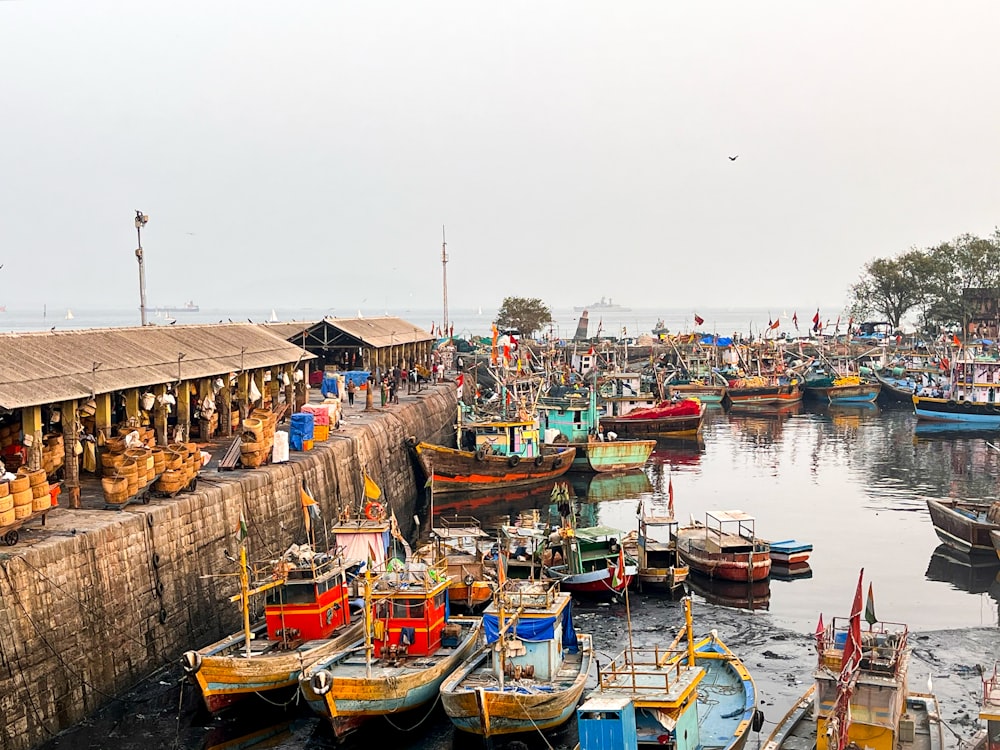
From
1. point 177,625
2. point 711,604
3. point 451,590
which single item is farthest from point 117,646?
point 711,604

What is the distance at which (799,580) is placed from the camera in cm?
3075

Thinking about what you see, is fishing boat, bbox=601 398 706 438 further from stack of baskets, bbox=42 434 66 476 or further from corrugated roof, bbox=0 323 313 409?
stack of baskets, bbox=42 434 66 476

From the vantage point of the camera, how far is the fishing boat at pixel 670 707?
15.2 m

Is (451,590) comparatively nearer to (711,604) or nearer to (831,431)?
(711,604)

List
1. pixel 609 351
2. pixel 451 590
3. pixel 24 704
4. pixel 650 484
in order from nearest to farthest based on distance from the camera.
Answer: pixel 24 704 < pixel 451 590 < pixel 650 484 < pixel 609 351

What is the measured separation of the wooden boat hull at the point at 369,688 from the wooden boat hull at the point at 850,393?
2628 inches

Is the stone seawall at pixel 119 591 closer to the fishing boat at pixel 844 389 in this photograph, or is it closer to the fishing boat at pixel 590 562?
the fishing boat at pixel 590 562

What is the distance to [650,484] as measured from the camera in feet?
159

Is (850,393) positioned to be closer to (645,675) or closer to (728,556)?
(728,556)

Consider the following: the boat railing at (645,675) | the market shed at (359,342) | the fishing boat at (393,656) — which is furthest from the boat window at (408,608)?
the market shed at (359,342)

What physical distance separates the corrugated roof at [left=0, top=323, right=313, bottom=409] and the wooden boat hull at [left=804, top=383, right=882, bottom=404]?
5377cm

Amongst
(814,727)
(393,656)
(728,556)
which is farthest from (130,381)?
(814,727)

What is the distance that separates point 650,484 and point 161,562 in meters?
30.3

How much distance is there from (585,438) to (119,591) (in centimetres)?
3438
